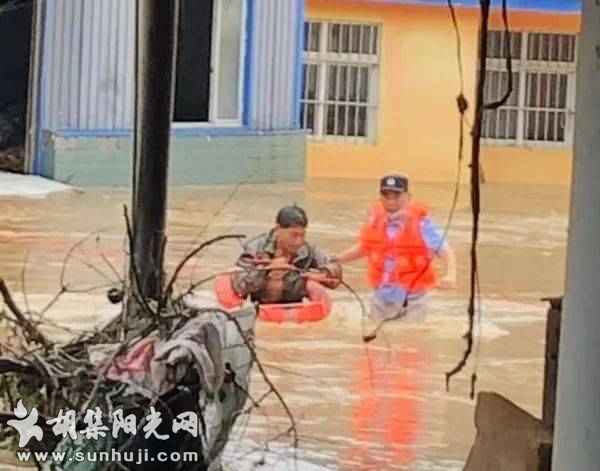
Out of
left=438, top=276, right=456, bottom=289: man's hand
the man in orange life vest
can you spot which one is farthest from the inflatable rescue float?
left=438, top=276, right=456, bottom=289: man's hand

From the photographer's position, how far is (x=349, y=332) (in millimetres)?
3842

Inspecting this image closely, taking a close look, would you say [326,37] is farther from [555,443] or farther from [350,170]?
[555,443]

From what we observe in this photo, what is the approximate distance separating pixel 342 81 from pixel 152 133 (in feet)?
28.8

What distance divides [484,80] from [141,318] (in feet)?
1.82

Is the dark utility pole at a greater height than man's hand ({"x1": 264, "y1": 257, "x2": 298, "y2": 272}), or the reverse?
the dark utility pole

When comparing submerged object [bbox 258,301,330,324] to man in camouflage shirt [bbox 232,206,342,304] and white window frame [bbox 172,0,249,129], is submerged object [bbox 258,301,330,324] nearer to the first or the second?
man in camouflage shirt [bbox 232,206,342,304]

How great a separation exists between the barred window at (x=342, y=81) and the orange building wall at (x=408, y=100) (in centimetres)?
8

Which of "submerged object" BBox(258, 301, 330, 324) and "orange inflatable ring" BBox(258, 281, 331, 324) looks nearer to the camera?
"submerged object" BBox(258, 301, 330, 324)

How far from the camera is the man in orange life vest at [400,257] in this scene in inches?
164

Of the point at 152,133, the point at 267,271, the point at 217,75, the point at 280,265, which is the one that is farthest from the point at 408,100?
the point at 152,133

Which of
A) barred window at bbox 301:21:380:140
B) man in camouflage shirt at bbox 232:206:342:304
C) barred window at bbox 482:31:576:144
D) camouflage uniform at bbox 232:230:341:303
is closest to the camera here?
camouflage uniform at bbox 232:230:341:303

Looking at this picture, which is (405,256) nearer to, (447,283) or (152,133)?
(447,283)

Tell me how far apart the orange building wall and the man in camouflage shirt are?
5.03 m

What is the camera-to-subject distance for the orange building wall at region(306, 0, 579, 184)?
31.9 ft
